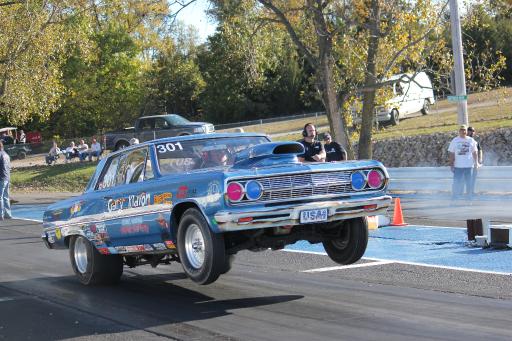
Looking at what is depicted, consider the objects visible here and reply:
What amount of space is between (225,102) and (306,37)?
31599mm

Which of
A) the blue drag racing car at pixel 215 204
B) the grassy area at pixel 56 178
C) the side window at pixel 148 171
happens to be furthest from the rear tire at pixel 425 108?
the side window at pixel 148 171

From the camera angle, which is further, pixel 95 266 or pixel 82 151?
pixel 82 151

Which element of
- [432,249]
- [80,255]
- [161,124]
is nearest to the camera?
[80,255]

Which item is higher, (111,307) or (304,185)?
(304,185)

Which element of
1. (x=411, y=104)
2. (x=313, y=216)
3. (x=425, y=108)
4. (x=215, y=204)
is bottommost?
(x=313, y=216)

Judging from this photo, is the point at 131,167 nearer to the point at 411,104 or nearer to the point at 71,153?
the point at 71,153

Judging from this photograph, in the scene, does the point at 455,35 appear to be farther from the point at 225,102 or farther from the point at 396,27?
the point at 225,102

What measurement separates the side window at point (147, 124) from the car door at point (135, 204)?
24.7 metres

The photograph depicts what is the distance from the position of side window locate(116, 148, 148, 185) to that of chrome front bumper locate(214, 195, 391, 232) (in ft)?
6.35

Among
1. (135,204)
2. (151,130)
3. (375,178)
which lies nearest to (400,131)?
(151,130)

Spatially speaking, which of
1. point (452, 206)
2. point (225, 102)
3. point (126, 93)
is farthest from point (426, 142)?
point (126, 93)

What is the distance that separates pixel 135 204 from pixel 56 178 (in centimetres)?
2576

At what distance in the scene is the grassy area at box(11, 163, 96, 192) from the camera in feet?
105

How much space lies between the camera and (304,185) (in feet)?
24.2
